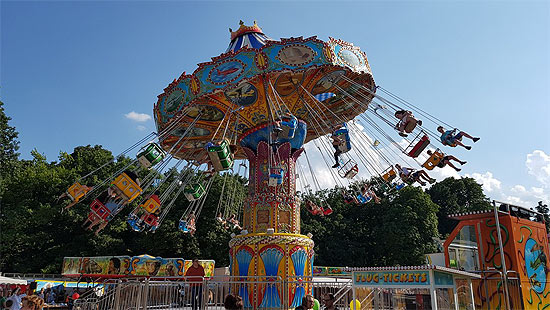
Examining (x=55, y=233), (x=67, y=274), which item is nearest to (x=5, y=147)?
(x=67, y=274)

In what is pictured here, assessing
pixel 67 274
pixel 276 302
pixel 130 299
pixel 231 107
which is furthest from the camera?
pixel 67 274

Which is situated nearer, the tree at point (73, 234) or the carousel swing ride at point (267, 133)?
the carousel swing ride at point (267, 133)

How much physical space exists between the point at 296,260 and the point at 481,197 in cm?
4100

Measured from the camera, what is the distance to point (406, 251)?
35.1m

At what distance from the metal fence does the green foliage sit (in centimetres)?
2411

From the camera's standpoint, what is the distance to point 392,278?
27.6 ft

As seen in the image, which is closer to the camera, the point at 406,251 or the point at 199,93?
the point at 199,93

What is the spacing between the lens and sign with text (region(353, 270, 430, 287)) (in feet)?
25.9

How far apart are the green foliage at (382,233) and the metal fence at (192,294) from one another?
79.1 feet

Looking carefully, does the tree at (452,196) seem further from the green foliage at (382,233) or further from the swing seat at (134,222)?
the swing seat at (134,222)

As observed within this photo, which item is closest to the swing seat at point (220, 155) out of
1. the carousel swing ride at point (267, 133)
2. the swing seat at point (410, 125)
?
the carousel swing ride at point (267, 133)

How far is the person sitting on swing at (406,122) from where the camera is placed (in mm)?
12516

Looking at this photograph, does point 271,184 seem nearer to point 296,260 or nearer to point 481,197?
point 296,260

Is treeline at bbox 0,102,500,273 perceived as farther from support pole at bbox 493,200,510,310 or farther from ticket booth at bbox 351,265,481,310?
ticket booth at bbox 351,265,481,310
